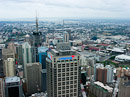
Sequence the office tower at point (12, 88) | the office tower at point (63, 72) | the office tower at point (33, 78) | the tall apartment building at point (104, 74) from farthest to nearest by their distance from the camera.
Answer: the tall apartment building at point (104, 74) < the office tower at point (33, 78) < the office tower at point (12, 88) < the office tower at point (63, 72)

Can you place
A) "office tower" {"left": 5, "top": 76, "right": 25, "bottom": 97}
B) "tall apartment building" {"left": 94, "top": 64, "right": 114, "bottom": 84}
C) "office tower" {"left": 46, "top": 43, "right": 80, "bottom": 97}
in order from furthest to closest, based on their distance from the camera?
"tall apartment building" {"left": 94, "top": 64, "right": 114, "bottom": 84} → "office tower" {"left": 5, "top": 76, "right": 25, "bottom": 97} → "office tower" {"left": 46, "top": 43, "right": 80, "bottom": 97}

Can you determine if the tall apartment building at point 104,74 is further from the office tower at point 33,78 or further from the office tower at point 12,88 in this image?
the office tower at point 12,88

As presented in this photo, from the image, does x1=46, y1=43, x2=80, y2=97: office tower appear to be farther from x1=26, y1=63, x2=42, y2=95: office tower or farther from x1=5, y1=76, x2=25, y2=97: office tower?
x1=26, y1=63, x2=42, y2=95: office tower

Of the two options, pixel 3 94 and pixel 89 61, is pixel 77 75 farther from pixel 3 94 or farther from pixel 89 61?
pixel 89 61

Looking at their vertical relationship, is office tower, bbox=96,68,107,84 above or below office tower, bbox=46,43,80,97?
below

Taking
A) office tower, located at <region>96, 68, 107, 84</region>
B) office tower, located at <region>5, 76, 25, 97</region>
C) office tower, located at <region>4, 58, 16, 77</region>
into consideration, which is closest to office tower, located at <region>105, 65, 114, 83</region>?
office tower, located at <region>96, 68, 107, 84</region>

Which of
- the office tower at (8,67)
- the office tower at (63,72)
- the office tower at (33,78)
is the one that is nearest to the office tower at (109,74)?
the office tower at (33,78)

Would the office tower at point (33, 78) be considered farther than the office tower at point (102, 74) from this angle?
No

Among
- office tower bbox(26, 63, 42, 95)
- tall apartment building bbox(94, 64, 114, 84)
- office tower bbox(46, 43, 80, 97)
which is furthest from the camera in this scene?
tall apartment building bbox(94, 64, 114, 84)
